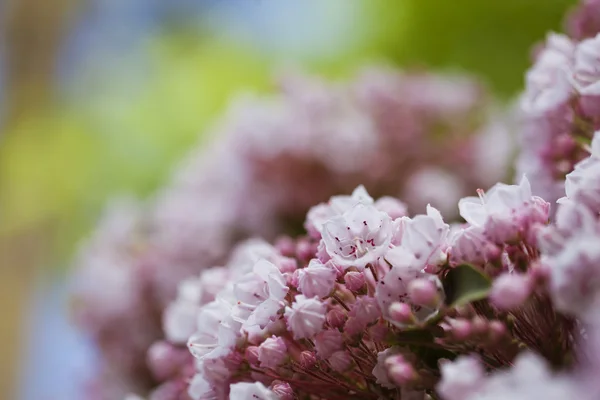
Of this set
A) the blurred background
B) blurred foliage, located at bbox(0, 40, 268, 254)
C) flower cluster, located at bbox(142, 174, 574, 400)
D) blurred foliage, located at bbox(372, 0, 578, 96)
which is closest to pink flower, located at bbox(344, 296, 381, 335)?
flower cluster, located at bbox(142, 174, 574, 400)

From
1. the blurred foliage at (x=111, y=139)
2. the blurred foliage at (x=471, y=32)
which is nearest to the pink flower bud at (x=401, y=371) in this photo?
the blurred foliage at (x=471, y=32)

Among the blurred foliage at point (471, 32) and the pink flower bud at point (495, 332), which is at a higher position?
the blurred foliage at point (471, 32)

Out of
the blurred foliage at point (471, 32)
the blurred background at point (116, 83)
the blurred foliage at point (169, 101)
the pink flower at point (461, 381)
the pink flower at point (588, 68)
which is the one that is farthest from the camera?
the blurred background at point (116, 83)

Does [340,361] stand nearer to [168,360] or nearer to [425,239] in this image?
[425,239]

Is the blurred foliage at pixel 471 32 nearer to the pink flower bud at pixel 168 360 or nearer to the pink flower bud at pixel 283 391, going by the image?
the pink flower bud at pixel 168 360

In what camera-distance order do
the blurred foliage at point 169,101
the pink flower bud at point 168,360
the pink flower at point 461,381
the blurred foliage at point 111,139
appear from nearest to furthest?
the pink flower at point 461,381 → the pink flower bud at point 168,360 → the blurred foliage at point 169,101 → the blurred foliage at point 111,139
